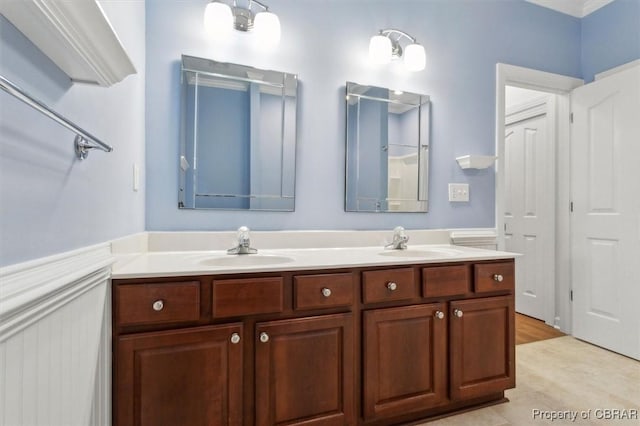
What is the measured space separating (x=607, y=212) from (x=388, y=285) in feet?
6.51

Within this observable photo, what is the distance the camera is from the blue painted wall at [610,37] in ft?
7.49

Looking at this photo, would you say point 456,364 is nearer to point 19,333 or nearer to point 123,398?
point 123,398

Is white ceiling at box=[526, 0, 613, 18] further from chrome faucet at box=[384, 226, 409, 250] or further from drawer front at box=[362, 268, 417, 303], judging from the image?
drawer front at box=[362, 268, 417, 303]

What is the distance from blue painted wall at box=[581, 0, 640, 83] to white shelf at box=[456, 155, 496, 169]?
1.30 m

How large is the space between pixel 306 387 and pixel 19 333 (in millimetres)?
958

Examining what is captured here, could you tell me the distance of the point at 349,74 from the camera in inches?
76.0

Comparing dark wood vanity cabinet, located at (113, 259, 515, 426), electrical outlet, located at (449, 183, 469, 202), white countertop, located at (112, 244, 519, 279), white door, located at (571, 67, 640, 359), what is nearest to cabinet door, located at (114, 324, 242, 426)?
dark wood vanity cabinet, located at (113, 259, 515, 426)

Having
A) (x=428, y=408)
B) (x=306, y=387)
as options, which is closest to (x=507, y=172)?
(x=428, y=408)

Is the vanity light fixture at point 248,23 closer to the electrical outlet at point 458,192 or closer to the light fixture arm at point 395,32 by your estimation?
the light fixture arm at point 395,32

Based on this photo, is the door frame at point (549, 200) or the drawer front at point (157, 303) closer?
the drawer front at point (157, 303)

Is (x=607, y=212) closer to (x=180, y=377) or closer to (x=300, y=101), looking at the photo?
(x=300, y=101)

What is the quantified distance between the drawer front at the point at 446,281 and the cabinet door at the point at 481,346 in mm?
65

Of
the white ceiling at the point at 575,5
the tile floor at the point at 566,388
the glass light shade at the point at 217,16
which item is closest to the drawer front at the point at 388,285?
the tile floor at the point at 566,388

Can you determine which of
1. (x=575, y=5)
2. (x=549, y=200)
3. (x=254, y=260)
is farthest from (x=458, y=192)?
(x=575, y=5)
